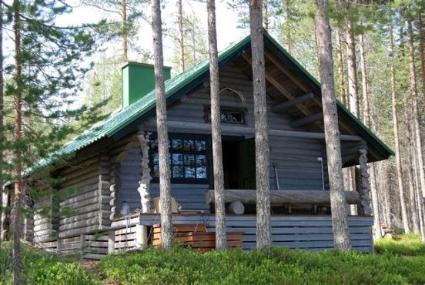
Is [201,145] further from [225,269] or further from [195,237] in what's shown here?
[225,269]

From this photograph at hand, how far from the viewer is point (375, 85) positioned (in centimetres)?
3828

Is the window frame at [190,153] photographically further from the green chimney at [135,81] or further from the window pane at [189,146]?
the green chimney at [135,81]

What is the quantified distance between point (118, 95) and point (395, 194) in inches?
1193

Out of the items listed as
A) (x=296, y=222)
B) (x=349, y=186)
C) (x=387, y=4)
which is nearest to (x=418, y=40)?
(x=349, y=186)

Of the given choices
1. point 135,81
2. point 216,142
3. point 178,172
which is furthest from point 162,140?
point 135,81

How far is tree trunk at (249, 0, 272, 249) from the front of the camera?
1173 cm

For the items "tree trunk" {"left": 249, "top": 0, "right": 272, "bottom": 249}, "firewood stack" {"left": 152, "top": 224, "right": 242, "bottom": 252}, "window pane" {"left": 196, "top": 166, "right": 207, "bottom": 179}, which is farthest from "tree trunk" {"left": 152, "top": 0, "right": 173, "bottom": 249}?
"window pane" {"left": 196, "top": 166, "right": 207, "bottom": 179}

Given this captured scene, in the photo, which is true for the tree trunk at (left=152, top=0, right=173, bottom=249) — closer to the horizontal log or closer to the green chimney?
the horizontal log

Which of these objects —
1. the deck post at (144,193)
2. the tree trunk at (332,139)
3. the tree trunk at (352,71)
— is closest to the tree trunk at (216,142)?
the deck post at (144,193)

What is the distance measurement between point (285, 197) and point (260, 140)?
299 centimetres

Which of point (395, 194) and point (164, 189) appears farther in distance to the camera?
point (395, 194)

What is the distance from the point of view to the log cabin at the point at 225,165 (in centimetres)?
1375

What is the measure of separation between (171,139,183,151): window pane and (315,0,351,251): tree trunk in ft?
15.5

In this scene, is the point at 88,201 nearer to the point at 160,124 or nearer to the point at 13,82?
the point at 160,124
